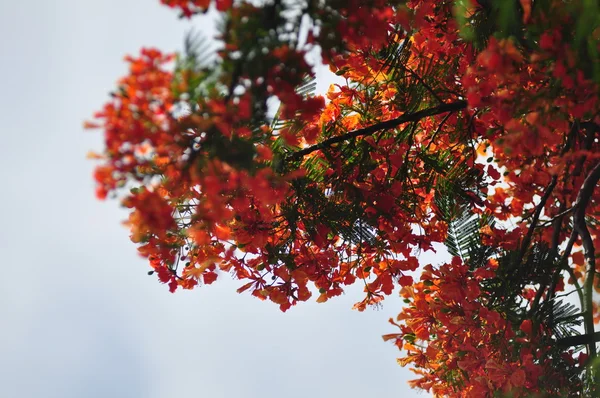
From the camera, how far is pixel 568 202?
3148 millimetres

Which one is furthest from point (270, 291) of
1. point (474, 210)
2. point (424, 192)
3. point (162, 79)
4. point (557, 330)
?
point (162, 79)

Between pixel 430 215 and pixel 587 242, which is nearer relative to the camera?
pixel 587 242

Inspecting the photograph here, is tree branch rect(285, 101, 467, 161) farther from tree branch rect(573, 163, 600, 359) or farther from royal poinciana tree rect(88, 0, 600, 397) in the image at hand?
tree branch rect(573, 163, 600, 359)

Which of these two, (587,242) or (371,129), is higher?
(371,129)

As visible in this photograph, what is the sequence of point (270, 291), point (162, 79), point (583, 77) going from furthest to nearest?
1. point (270, 291)
2. point (583, 77)
3. point (162, 79)

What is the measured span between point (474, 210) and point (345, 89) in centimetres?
101

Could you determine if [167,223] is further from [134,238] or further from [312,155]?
[312,155]

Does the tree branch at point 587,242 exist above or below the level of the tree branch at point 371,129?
below

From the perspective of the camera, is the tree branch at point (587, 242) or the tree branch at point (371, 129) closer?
the tree branch at point (587, 242)

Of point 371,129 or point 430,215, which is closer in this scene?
point 371,129

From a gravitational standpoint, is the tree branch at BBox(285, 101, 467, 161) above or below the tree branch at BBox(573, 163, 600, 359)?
above

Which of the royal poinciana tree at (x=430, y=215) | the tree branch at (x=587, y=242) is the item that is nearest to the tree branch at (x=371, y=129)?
the royal poinciana tree at (x=430, y=215)

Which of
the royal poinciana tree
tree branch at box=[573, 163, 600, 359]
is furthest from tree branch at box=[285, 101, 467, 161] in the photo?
tree branch at box=[573, 163, 600, 359]

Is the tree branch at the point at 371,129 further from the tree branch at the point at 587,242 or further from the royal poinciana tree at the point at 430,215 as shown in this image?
the tree branch at the point at 587,242
